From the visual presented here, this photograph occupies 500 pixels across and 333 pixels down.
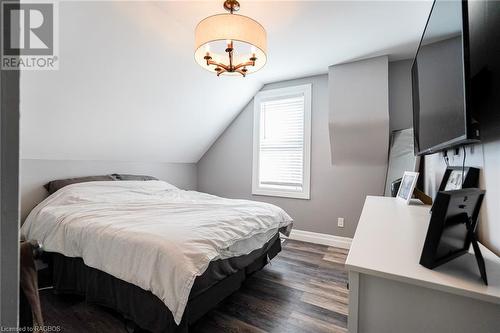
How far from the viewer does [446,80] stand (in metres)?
1.04

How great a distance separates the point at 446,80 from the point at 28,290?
1.79 meters

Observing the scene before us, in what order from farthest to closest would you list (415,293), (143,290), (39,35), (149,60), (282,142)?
(282,142), (149,60), (39,35), (143,290), (415,293)

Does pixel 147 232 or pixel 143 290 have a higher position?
pixel 147 232

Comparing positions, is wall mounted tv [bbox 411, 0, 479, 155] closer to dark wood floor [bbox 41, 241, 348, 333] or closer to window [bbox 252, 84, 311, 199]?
dark wood floor [bbox 41, 241, 348, 333]

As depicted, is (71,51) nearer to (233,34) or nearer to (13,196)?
(233,34)

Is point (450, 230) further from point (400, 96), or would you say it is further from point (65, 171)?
point (65, 171)

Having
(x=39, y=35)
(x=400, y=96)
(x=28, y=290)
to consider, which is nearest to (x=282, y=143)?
(x=400, y=96)

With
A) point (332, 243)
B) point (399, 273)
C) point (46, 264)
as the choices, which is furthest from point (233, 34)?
point (332, 243)

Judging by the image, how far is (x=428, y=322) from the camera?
0.69 m

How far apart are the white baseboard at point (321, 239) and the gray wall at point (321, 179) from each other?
6 cm

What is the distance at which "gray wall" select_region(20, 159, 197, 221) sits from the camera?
2369mm

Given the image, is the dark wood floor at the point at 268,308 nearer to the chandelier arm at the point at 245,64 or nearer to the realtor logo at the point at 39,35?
the realtor logo at the point at 39,35

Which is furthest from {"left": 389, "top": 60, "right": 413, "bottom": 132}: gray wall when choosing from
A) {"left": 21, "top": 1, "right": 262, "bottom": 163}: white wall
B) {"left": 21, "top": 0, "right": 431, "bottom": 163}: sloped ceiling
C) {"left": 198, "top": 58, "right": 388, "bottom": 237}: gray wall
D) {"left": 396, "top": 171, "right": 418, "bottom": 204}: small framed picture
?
{"left": 21, "top": 1, "right": 262, "bottom": 163}: white wall

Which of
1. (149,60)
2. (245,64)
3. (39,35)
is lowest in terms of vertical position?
(245,64)
